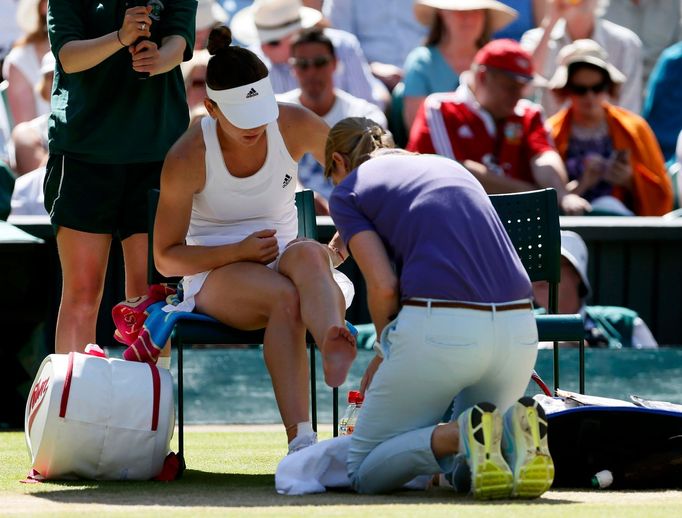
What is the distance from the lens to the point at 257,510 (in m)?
4.15

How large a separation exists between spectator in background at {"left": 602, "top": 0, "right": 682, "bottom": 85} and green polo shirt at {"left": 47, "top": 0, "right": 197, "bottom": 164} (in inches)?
226

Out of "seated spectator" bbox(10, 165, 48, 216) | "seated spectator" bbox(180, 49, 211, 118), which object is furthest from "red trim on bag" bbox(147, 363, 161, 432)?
"seated spectator" bbox(180, 49, 211, 118)

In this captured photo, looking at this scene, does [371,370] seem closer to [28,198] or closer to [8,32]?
[28,198]

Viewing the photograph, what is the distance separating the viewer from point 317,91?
900 centimetres

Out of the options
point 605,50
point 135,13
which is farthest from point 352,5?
point 135,13

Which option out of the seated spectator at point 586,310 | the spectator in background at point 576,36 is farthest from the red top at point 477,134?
the spectator in background at point 576,36

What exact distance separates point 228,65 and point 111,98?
2.48ft

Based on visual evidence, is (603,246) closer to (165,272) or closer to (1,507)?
(165,272)

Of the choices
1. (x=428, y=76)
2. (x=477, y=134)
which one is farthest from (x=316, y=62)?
(x=477, y=134)

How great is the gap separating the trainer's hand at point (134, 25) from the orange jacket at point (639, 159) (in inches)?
168

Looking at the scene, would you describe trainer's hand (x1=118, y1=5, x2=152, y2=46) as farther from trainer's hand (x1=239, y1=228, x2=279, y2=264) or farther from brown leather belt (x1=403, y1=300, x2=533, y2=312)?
brown leather belt (x1=403, y1=300, x2=533, y2=312)

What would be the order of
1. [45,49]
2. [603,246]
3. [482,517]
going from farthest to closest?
[45,49]
[603,246]
[482,517]

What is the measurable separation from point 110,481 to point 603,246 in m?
4.07

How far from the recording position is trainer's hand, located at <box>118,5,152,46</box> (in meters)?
5.41
